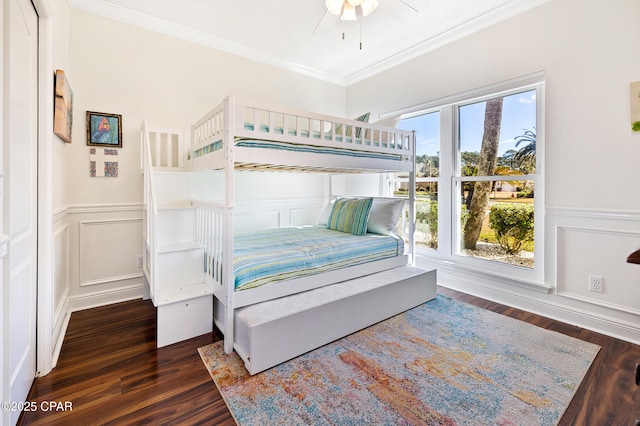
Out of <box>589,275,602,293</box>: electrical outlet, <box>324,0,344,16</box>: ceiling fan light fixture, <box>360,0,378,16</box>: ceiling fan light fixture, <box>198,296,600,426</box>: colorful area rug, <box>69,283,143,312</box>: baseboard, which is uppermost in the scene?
<box>324,0,344,16</box>: ceiling fan light fixture

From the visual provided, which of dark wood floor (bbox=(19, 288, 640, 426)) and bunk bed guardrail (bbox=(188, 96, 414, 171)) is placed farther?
bunk bed guardrail (bbox=(188, 96, 414, 171))

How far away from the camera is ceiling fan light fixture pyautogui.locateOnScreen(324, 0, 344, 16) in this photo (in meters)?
2.25

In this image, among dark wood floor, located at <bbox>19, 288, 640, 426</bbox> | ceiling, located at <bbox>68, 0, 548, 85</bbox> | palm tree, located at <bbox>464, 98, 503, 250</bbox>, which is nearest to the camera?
dark wood floor, located at <bbox>19, 288, 640, 426</bbox>

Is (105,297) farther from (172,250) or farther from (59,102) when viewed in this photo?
(59,102)

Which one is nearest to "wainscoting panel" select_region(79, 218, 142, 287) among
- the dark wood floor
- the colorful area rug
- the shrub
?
the dark wood floor

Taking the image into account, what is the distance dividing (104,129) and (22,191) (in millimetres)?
1485

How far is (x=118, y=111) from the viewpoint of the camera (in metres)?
2.78

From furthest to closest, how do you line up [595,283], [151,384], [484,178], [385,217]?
[385,217] → [484,178] → [595,283] → [151,384]

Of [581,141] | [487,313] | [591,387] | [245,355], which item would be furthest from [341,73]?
[591,387]

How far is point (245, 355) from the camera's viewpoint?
1.77 m

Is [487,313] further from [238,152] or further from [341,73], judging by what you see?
[341,73]

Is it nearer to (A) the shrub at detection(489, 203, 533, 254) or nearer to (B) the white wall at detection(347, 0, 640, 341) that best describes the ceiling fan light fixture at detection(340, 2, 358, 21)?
(B) the white wall at detection(347, 0, 640, 341)

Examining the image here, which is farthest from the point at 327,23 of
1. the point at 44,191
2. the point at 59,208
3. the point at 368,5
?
the point at 59,208

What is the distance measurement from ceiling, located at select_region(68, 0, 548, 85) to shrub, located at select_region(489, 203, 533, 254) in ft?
5.86
